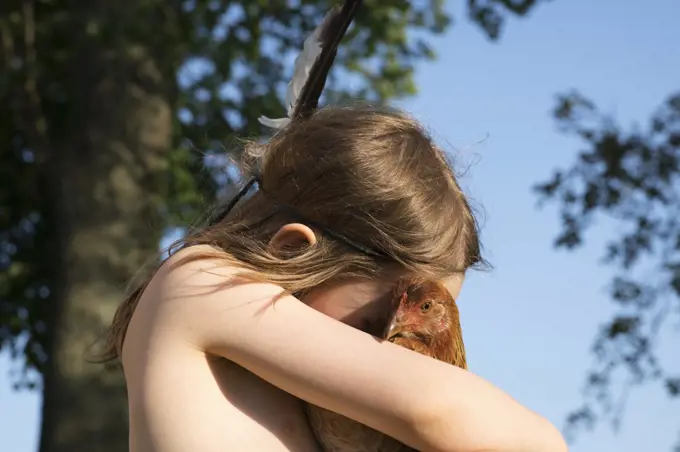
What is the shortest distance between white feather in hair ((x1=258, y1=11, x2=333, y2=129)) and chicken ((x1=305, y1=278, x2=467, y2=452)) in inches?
31.7

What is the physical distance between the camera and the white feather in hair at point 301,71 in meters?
2.73

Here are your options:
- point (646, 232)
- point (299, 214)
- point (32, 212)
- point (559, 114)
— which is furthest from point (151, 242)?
point (299, 214)

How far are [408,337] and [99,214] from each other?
6.72 m

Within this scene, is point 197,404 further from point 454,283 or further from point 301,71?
point 301,71

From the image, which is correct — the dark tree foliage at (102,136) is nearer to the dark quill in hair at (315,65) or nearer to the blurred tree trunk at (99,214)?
the blurred tree trunk at (99,214)

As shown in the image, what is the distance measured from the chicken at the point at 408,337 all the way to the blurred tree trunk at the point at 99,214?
606 cm

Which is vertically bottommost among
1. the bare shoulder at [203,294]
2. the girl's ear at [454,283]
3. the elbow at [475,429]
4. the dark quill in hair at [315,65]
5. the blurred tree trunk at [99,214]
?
the blurred tree trunk at [99,214]

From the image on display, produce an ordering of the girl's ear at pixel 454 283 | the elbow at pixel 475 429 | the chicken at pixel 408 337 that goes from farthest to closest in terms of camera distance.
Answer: the girl's ear at pixel 454 283, the chicken at pixel 408 337, the elbow at pixel 475 429

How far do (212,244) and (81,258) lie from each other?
6453mm

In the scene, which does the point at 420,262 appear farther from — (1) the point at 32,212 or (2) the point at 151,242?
(1) the point at 32,212

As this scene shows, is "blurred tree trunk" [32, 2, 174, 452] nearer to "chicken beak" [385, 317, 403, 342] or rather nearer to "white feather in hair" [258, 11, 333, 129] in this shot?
"white feather in hair" [258, 11, 333, 129]

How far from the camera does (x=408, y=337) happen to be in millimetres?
2006

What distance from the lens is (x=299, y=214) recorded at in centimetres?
213

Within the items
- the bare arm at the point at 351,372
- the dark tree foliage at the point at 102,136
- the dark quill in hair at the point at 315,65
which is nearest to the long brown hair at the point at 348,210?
the bare arm at the point at 351,372
